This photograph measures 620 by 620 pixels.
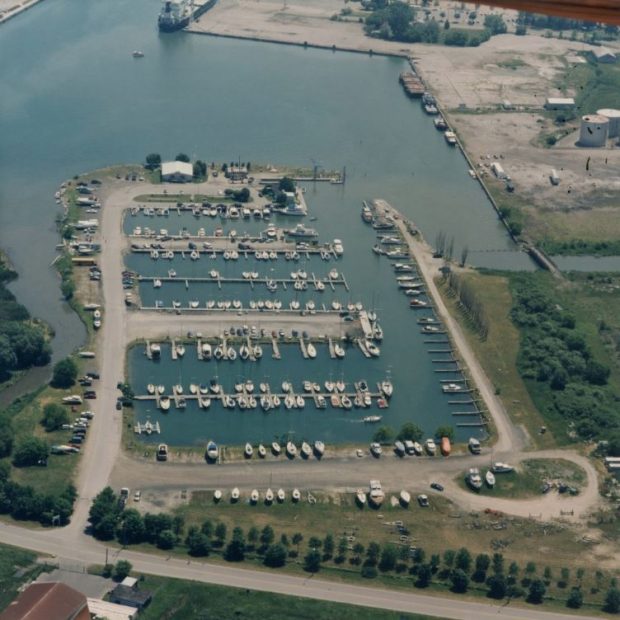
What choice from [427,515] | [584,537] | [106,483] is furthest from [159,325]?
[584,537]

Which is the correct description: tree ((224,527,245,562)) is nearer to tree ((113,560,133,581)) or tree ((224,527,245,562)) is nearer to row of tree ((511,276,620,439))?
tree ((113,560,133,581))

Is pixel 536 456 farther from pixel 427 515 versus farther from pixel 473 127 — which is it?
pixel 473 127

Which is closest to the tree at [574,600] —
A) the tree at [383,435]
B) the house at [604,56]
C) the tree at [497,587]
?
the tree at [497,587]

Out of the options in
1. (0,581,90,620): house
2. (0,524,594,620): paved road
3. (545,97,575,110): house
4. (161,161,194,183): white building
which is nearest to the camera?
(0,581,90,620): house

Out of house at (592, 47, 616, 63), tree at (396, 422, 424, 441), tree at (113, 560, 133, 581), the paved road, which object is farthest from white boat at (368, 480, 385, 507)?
house at (592, 47, 616, 63)

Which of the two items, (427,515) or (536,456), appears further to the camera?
(536,456)

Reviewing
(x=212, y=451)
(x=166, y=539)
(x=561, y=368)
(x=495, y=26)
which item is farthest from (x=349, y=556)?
(x=495, y=26)

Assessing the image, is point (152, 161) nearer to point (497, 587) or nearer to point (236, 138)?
point (236, 138)
